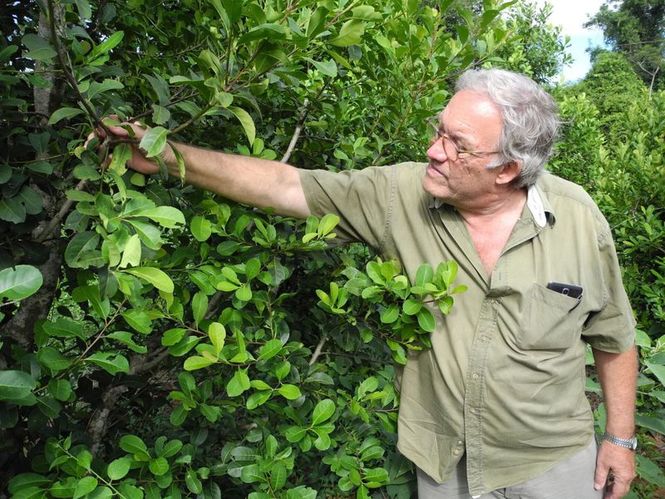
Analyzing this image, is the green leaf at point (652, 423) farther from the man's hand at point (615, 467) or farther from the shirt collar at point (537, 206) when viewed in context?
the shirt collar at point (537, 206)

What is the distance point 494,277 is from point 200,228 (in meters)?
0.98

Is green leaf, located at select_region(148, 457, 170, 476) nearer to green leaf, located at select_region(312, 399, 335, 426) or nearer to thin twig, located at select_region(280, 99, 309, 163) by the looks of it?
green leaf, located at select_region(312, 399, 335, 426)

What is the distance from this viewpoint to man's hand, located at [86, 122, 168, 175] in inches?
56.1

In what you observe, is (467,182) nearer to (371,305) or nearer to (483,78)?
(483,78)

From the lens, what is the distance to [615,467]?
7.29 ft

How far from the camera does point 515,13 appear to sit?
621 centimetres

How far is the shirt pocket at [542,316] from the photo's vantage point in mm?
1962

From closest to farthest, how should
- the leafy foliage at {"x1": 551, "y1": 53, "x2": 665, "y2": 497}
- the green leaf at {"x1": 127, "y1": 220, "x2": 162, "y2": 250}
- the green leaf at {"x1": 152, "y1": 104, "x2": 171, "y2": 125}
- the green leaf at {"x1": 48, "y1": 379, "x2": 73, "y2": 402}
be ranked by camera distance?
1. the green leaf at {"x1": 127, "y1": 220, "x2": 162, "y2": 250}
2. the green leaf at {"x1": 152, "y1": 104, "x2": 171, "y2": 125}
3. the green leaf at {"x1": 48, "y1": 379, "x2": 73, "y2": 402}
4. the leafy foliage at {"x1": 551, "y1": 53, "x2": 665, "y2": 497}

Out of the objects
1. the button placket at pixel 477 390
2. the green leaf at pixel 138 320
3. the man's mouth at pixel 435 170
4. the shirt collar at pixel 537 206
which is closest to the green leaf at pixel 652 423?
the button placket at pixel 477 390

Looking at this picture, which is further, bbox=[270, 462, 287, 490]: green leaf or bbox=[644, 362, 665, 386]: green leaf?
bbox=[644, 362, 665, 386]: green leaf

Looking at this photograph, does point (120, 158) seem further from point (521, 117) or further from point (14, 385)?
point (521, 117)

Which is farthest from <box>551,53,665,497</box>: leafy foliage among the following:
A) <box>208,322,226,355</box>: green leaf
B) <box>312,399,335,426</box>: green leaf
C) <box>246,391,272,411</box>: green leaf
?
<box>208,322,226,355</box>: green leaf

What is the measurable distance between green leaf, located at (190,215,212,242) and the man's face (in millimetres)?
752

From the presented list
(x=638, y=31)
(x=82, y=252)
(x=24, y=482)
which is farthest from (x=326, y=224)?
(x=638, y=31)
